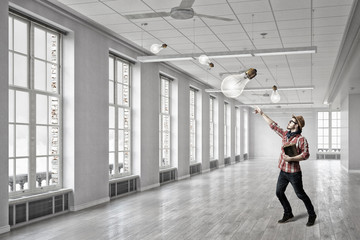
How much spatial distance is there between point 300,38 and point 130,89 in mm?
4233

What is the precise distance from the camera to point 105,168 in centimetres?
884

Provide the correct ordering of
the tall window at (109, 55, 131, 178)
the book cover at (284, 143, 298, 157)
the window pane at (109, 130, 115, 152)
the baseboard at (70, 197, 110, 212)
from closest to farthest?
the book cover at (284, 143, 298, 157) → the baseboard at (70, 197, 110, 212) → the window pane at (109, 130, 115, 152) → the tall window at (109, 55, 131, 178)

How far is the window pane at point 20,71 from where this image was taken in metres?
6.59

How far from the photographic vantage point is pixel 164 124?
13375 millimetres

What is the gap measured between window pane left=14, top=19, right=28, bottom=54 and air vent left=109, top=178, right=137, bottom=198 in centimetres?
369

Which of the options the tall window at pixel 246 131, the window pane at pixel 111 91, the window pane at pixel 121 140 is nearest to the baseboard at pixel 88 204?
the window pane at pixel 121 140

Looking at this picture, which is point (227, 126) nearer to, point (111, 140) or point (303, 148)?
point (111, 140)

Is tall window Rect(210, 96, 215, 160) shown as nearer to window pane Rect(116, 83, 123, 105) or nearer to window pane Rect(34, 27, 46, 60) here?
window pane Rect(116, 83, 123, 105)

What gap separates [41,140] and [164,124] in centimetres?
644

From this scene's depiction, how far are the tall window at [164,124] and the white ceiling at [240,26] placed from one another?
120 centimetres

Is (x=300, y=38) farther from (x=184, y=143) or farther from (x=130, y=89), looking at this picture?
(x=184, y=143)

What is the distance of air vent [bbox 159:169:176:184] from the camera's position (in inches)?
491

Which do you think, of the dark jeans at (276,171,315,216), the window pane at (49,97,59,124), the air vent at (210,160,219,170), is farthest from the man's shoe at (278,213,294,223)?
the air vent at (210,160,219,170)

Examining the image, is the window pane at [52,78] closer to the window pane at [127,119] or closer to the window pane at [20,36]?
the window pane at [20,36]
